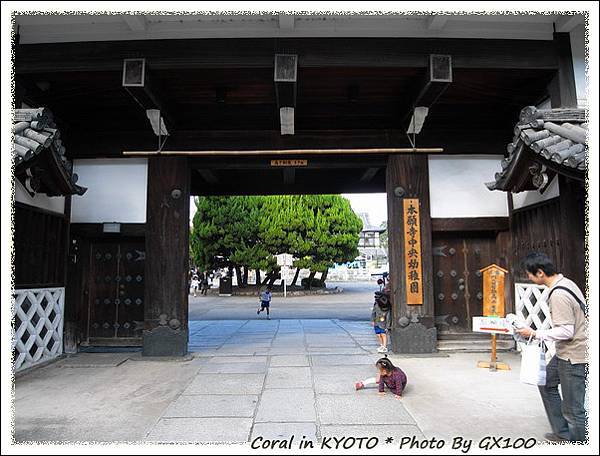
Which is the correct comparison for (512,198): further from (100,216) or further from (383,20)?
(100,216)

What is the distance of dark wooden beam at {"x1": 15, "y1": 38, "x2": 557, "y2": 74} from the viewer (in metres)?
6.32

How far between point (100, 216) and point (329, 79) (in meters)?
5.27

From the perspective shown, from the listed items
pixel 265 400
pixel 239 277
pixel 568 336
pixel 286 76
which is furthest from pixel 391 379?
pixel 239 277

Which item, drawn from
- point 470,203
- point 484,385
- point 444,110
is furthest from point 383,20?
point 484,385

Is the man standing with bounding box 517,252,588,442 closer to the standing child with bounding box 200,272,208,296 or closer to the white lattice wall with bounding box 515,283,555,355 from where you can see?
the white lattice wall with bounding box 515,283,555,355

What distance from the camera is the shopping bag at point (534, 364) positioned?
353 cm

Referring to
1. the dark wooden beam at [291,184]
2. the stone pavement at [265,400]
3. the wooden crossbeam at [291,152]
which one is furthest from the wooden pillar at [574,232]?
the dark wooden beam at [291,184]

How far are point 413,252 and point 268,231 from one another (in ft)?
70.5

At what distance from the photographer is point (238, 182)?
1166 centimetres

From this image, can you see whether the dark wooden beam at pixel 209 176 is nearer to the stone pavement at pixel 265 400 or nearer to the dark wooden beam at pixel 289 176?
the dark wooden beam at pixel 289 176

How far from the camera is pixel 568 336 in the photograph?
3.29 m

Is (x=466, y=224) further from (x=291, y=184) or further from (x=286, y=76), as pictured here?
(x=291, y=184)

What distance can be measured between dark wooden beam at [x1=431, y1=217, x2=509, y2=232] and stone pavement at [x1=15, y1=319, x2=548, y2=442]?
2.41 meters

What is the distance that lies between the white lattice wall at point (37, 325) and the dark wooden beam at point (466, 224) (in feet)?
24.1
